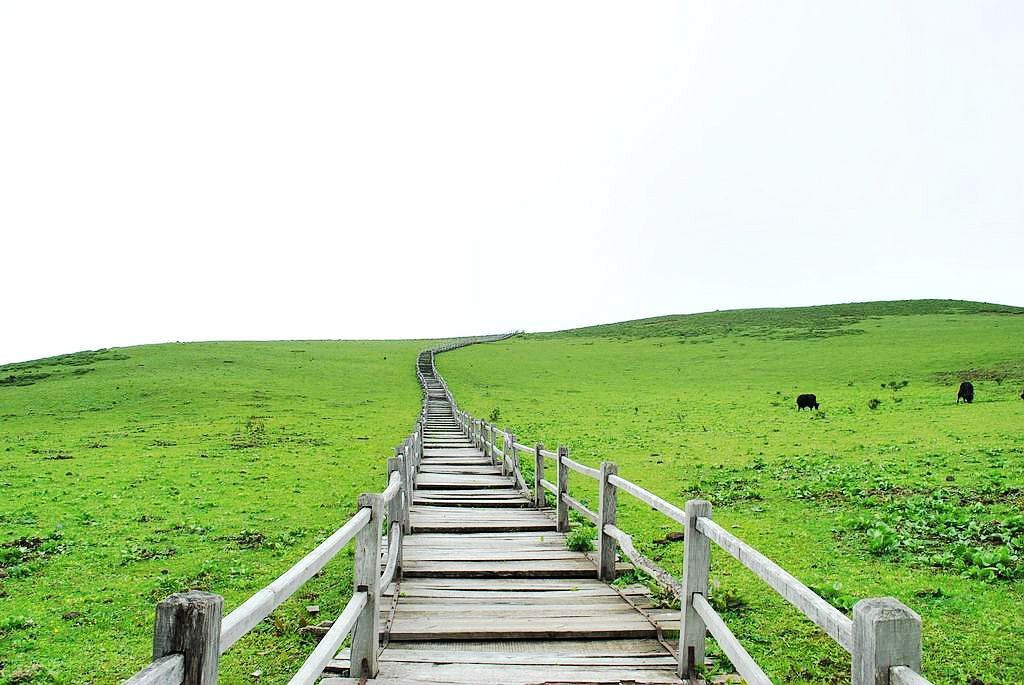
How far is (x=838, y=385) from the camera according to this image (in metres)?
40.2

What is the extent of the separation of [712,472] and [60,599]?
13597 mm

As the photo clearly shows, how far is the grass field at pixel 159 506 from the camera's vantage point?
8.11 meters

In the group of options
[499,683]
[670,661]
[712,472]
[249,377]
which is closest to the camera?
[499,683]

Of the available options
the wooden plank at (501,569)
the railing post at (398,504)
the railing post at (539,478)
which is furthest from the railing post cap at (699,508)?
the railing post at (539,478)

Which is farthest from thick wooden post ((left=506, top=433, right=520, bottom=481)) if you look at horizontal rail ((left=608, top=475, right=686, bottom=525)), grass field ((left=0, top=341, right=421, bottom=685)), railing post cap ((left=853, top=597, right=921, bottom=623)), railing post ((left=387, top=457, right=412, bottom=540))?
railing post cap ((left=853, top=597, right=921, bottom=623))

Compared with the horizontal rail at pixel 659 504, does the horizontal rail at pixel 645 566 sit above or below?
below

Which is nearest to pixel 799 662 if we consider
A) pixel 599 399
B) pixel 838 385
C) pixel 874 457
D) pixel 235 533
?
pixel 235 533

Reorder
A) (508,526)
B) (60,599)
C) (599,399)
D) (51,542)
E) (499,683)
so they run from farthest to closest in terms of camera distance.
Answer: (599,399) < (51,542) < (508,526) < (60,599) < (499,683)

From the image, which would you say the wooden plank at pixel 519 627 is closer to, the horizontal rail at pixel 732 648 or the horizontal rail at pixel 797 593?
the horizontal rail at pixel 732 648

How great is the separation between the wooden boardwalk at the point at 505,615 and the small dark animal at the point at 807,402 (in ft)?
71.1

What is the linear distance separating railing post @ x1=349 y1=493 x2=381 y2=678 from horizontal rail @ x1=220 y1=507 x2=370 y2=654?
16.3 inches

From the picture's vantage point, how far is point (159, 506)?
50.1 feet

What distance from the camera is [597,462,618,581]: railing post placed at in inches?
335

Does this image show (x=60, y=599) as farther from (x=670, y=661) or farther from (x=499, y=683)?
(x=670, y=661)
